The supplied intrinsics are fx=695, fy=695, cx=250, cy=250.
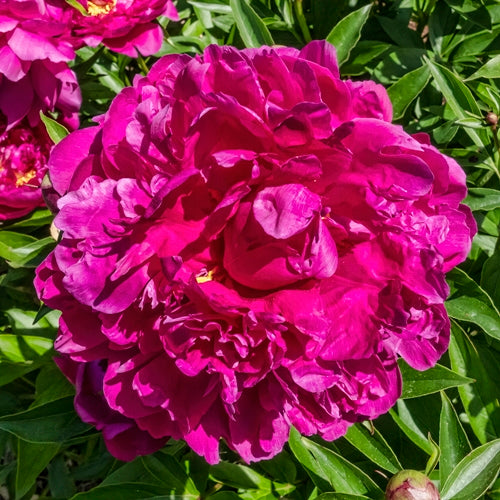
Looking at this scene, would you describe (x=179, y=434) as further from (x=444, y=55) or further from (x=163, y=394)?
(x=444, y=55)

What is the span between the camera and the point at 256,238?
29.7 inches

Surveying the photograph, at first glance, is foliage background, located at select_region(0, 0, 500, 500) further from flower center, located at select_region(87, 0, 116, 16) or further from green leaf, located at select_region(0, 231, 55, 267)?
flower center, located at select_region(87, 0, 116, 16)

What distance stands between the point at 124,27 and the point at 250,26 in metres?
0.22

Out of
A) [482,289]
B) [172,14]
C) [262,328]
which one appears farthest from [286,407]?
[172,14]

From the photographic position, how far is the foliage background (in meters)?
0.97

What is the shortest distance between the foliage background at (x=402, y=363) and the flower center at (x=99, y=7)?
113mm

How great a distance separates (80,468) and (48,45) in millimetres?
811

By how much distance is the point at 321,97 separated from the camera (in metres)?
0.76

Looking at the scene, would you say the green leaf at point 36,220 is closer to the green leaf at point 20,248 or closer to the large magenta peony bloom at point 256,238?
the green leaf at point 20,248

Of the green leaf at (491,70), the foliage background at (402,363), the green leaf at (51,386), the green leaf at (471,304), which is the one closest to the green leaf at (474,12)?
the foliage background at (402,363)

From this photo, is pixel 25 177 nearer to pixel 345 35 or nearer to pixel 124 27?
pixel 124 27

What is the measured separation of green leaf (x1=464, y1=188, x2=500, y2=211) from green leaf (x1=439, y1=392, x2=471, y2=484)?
0.32 metres

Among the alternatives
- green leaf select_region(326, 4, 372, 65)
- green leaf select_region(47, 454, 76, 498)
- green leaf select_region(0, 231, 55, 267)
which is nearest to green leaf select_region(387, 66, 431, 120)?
green leaf select_region(326, 4, 372, 65)

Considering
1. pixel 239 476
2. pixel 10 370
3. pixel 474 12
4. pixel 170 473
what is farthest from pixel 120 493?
pixel 474 12
